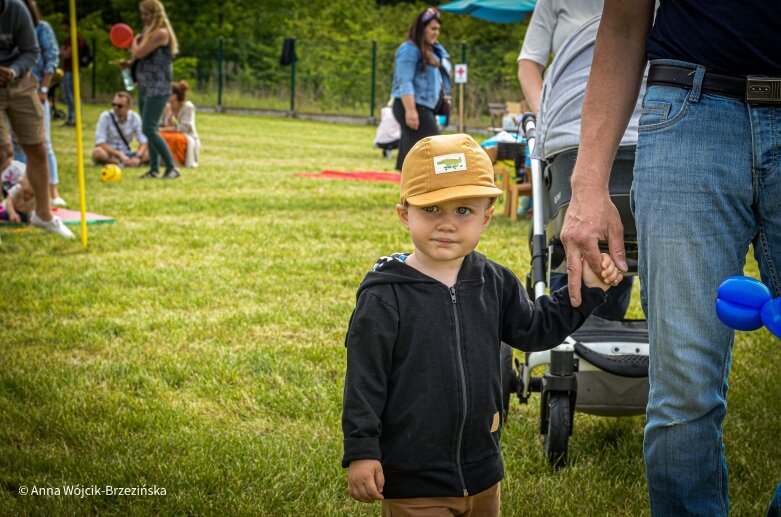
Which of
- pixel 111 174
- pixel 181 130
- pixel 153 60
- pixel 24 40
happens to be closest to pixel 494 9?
pixel 181 130

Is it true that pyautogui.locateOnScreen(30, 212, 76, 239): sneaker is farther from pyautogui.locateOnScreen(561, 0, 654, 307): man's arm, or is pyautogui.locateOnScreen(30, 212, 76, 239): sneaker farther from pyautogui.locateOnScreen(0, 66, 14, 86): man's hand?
pyautogui.locateOnScreen(561, 0, 654, 307): man's arm

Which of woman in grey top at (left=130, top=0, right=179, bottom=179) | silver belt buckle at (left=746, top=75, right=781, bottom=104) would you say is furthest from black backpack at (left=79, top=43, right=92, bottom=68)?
silver belt buckle at (left=746, top=75, right=781, bottom=104)

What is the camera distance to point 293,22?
150 ft

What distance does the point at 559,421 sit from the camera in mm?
3557

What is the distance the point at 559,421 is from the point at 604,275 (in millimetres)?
1272

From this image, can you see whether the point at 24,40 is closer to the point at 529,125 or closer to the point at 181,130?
the point at 529,125

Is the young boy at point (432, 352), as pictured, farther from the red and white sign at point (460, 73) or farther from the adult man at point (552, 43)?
the red and white sign at point (460, 73)

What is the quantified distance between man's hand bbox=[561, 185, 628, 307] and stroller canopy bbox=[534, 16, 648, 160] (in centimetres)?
111

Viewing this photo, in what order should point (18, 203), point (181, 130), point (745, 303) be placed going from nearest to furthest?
point (745, 303) < point (18, 203) < point (181, 130)

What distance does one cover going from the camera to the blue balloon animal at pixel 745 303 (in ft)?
4.67

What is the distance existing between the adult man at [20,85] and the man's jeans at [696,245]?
620 cm

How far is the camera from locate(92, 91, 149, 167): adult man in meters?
14.6

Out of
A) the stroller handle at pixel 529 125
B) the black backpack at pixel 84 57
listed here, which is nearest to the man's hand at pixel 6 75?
the stroller handle at pixel 529 125

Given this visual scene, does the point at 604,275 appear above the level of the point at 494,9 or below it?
below
